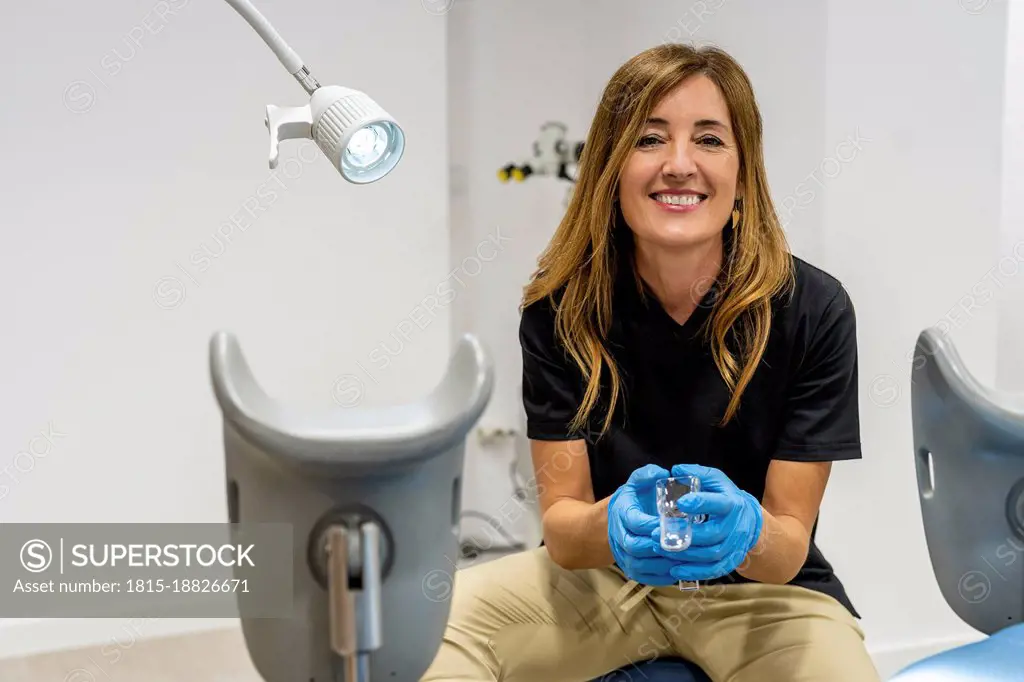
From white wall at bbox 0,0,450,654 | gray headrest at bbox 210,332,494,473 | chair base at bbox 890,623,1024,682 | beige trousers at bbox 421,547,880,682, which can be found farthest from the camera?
white wall at bbox 0,0,450,654

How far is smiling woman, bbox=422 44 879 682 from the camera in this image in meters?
1.25

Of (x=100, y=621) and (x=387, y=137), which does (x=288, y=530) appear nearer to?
(x=387, y=137)

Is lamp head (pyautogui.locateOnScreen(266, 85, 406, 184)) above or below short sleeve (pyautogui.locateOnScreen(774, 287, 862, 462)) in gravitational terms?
above

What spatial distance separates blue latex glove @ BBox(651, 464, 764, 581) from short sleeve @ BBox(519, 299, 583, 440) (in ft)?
0.98

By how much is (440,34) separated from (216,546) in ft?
5.63

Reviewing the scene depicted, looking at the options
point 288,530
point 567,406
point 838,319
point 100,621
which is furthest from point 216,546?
point 100,621

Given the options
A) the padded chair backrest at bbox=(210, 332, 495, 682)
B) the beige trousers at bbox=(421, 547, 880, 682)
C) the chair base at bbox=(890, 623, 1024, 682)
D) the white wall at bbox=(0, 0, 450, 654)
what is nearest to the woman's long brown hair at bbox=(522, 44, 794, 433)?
the beige trousers at bbox=(421, 547, 880, 682)

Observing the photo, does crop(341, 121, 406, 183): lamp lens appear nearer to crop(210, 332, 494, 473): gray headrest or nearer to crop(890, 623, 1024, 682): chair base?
crop(210, 332, 494, 473): gray headrest

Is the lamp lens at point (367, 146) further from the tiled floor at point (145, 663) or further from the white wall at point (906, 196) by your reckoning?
the tiled floor at point (145, 663)

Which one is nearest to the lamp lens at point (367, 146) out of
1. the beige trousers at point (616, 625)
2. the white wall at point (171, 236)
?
the beige trousers at point (616, 625)

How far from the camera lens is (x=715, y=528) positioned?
99 centimetres

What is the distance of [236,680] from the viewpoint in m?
2.14

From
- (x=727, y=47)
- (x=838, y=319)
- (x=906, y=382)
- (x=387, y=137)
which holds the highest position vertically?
(x=727, y=47)

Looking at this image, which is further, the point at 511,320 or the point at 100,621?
the point at 511,320
